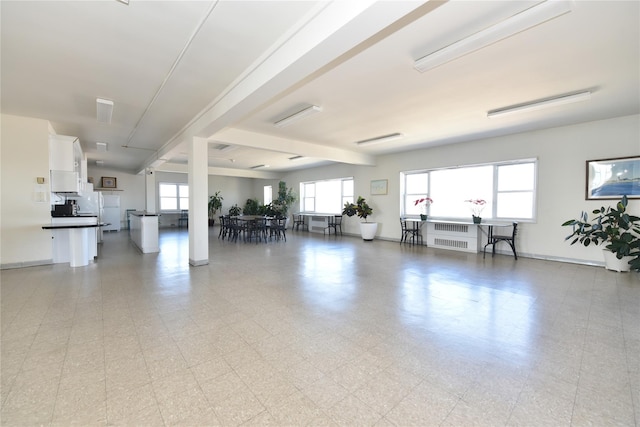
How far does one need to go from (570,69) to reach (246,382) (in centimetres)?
451

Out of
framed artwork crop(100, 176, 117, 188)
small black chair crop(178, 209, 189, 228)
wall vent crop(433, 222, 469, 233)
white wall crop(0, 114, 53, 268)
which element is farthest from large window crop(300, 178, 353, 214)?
white wall crop(0, 114, 53, 268)

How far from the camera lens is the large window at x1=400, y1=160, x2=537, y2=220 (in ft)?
20.0

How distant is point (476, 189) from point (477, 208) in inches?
19.0

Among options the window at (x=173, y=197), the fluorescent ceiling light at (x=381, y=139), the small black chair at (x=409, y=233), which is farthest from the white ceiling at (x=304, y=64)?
the window at (x=173, y=197)

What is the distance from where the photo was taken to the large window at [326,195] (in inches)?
412

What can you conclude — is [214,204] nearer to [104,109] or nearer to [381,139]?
[104,109]

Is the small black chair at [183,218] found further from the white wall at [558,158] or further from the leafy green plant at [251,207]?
the white wall at [558,158]

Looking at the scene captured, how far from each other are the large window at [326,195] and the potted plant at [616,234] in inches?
257

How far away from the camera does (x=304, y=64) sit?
2.48 m

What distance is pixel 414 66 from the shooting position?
9.76 ft

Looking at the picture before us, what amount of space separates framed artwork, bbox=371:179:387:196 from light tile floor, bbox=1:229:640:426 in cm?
485

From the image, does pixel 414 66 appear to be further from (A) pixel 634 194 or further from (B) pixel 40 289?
(B) pixel 40 289

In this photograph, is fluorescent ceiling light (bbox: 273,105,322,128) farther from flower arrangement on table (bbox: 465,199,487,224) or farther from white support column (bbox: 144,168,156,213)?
white support column (bbox: 144,168,156,213)

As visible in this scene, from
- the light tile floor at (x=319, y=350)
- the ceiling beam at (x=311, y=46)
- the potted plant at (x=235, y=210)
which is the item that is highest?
the ceiling beam at (x=311, y=46)
